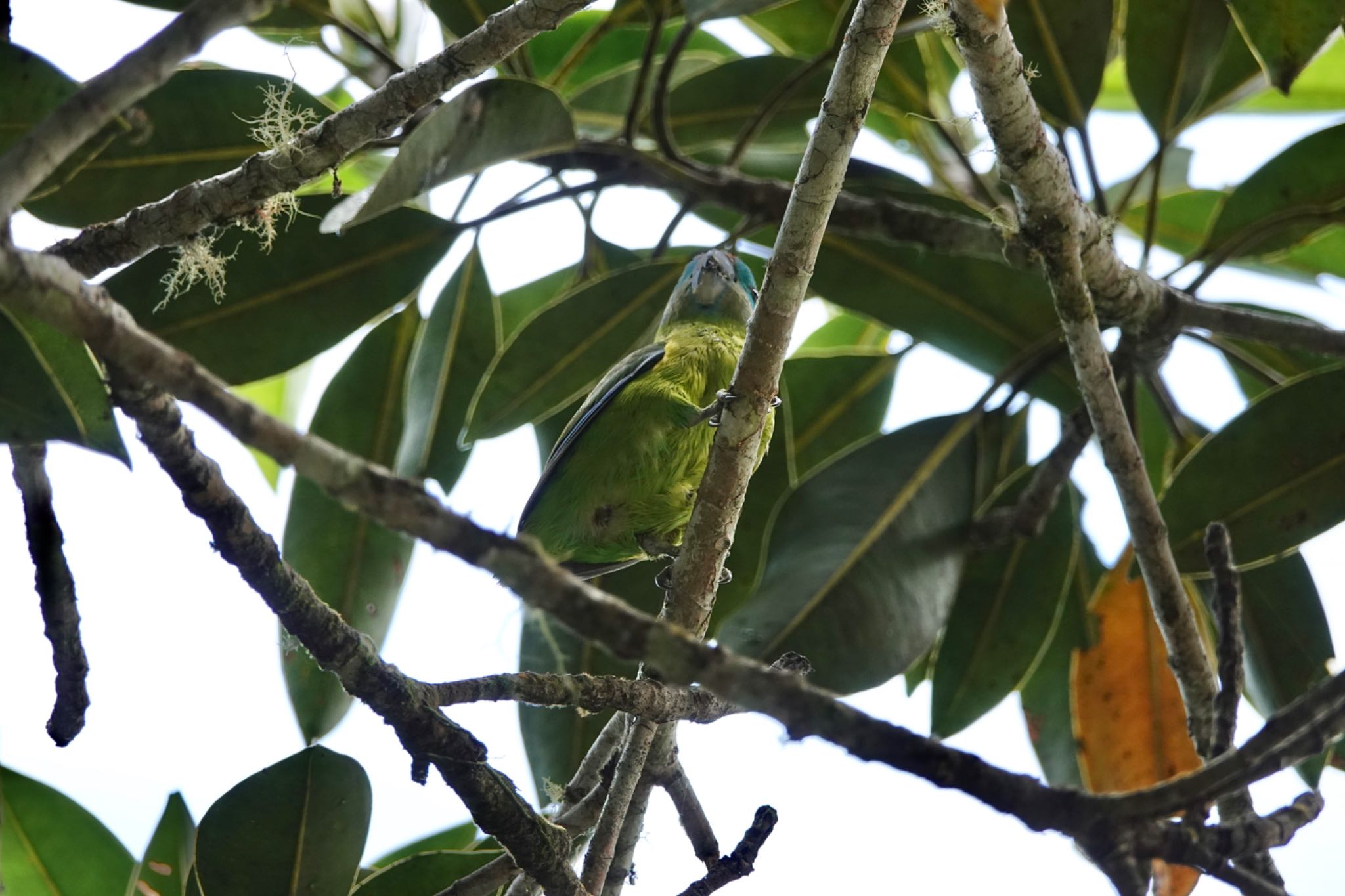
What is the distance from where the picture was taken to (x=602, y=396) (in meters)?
2.51

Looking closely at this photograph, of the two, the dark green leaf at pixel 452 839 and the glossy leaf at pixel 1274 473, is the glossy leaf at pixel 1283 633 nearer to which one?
the glossy leaf at pixel 1274 473

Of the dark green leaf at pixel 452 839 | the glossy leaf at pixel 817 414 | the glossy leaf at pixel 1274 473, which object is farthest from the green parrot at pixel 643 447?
the glossy leaf at pixel 1274 473

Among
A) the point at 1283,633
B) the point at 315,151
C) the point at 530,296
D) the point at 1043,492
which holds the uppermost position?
the point at 530,296

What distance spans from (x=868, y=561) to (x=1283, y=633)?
35.1 inches

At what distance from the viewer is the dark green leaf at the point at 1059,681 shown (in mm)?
2840

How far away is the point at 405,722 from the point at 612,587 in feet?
5.11

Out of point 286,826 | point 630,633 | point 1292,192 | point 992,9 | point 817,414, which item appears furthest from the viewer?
point 817,414

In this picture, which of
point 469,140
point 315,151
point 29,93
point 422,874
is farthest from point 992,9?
point 422,874

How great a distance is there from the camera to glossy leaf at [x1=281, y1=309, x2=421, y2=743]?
8.67ft

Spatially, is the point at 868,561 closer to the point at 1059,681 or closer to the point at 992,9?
the point at 1059,681

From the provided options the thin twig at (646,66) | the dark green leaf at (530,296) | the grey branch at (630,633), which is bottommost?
the grey branch at (630,633)

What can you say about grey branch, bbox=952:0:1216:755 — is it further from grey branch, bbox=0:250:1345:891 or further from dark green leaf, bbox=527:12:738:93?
dark green leaf, bbox=527:12:738:93

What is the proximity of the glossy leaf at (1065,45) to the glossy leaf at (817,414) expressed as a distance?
72 centimetres

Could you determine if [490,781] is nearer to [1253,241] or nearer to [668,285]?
[668,285]
